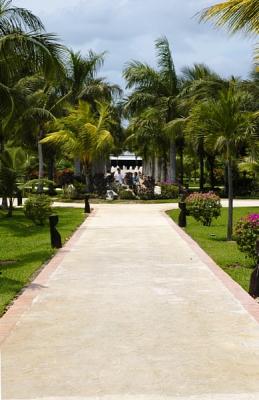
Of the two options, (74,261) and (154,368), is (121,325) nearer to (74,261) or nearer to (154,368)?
(154,368)

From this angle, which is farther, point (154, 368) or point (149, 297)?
point (149, 297)

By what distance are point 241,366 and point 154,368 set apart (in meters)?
0.74

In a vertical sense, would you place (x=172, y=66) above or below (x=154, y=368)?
above

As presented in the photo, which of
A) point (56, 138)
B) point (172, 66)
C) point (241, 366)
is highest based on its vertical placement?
point (172, 66)

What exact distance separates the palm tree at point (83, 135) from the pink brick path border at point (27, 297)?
1776 centimetres

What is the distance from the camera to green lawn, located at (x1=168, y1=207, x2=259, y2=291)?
31.9ft

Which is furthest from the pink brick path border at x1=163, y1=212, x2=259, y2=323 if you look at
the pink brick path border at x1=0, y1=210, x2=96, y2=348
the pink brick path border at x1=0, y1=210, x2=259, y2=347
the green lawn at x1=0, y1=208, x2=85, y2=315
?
the green lawn at x1=0, y1=208, x2=85, y2=315

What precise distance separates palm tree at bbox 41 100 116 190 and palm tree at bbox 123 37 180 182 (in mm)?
4770

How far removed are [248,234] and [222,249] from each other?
2.39 metres

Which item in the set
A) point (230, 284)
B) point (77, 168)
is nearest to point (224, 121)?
point (230, 284)

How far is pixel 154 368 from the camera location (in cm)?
496

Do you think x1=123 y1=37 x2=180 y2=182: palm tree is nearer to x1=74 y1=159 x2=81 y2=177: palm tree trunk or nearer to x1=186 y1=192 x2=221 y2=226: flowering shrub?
x1=74 y1=159 x2=81 y2=177: palm tree trunk

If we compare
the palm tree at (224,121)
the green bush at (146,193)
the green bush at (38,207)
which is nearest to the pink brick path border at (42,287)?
the palm tree at (224,121)

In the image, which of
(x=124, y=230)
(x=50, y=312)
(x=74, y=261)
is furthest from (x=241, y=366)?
(x=124, y=230)
